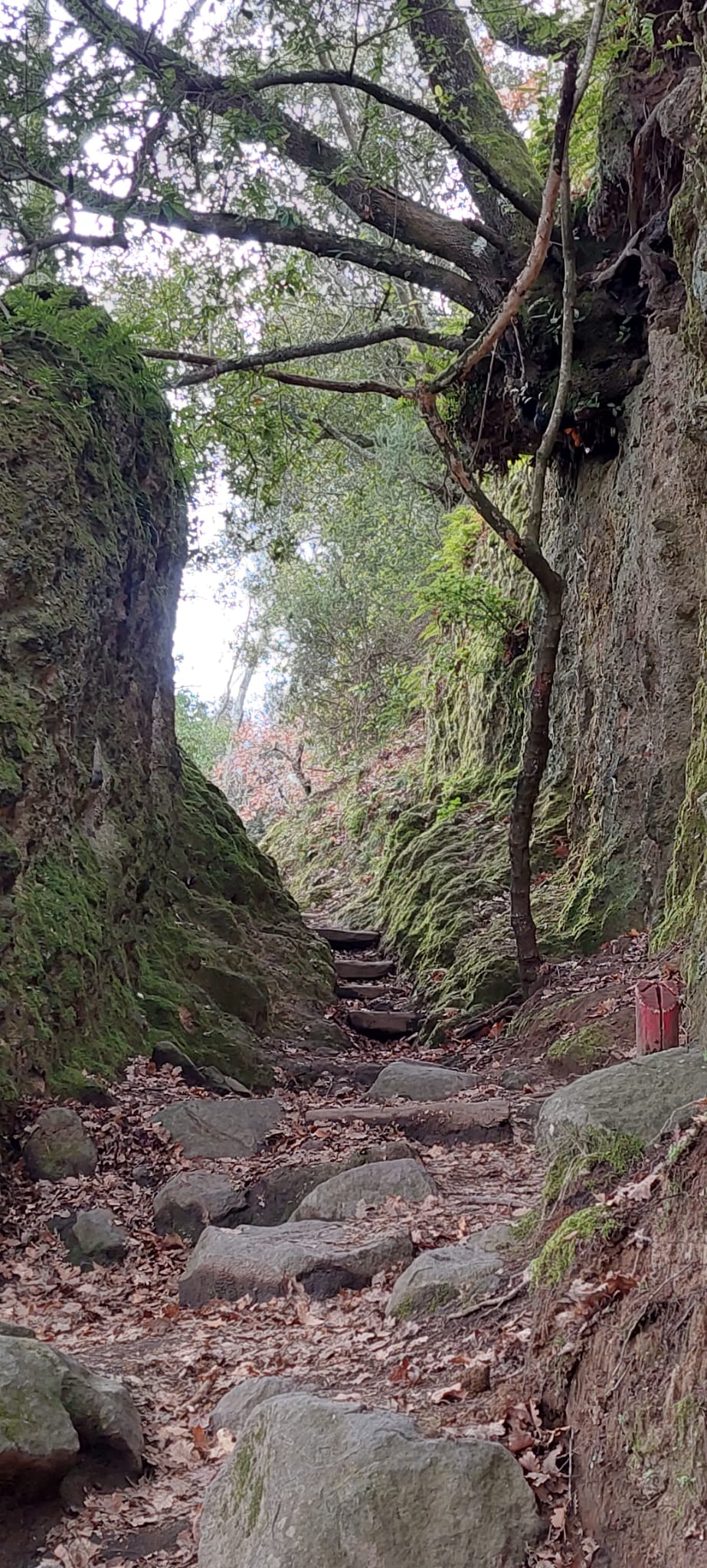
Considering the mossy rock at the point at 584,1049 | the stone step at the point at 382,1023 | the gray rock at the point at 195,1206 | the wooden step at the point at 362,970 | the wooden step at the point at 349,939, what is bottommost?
the gray rock at the point at 195,1206

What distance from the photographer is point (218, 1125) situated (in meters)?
6.95

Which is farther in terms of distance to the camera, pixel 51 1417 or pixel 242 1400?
pixel 242 1400

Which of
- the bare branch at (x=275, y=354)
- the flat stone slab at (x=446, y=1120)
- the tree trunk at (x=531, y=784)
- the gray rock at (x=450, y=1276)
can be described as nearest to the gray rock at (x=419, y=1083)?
the flat stone slab at (x=446, y=1120)

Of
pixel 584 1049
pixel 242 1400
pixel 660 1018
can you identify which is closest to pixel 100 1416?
pixel 242 1400

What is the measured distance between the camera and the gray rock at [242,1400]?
3.52 meters

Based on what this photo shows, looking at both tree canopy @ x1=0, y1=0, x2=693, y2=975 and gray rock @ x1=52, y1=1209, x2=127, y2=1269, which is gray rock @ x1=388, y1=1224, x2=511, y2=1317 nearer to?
gray rock @ x1=52, y1=1209, x2=127, y2=1269

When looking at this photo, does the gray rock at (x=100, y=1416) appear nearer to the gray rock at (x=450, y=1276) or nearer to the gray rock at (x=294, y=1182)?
the gray rock at (x=450, y=1276)

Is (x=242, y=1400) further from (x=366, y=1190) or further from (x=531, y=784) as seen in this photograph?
(x=531, y=784)

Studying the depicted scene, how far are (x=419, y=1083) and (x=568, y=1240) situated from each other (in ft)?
15.8

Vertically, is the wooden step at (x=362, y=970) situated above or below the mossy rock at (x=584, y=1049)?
above

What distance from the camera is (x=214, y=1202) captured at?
5848 mm

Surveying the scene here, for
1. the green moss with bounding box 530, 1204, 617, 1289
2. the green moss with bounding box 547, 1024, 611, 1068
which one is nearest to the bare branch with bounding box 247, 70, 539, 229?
the green moss with bounding box 547, 1024, 611, 1068

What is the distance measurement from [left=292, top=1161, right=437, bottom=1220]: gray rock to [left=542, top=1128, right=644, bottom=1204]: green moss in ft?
5.37

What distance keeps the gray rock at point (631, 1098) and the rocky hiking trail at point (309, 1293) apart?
5 centimetres
